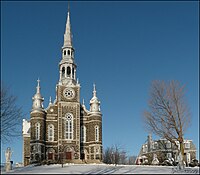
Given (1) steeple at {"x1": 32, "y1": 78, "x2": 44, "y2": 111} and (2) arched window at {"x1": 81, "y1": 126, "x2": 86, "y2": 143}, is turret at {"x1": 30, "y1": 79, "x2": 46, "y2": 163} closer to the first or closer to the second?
(1) steeple at {"x1": 32, "y1": 78, "x2": 44, "y2": 111}

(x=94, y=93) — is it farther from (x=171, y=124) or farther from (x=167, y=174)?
(x=167, y=174)

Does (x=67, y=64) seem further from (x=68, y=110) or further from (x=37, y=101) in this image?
(x=37, y=101)

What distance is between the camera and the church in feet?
197

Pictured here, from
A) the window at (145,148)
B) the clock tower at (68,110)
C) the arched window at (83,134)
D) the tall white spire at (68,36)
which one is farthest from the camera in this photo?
the window at (145,148)

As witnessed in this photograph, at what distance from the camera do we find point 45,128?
6169cm

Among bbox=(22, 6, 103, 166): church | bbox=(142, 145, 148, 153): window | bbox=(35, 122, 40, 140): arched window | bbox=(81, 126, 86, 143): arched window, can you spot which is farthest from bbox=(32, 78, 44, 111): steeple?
bbox=(142, 145, 148, 153): window

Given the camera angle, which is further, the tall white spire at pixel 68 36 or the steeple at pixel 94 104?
the tall white spire at pixel 68 36

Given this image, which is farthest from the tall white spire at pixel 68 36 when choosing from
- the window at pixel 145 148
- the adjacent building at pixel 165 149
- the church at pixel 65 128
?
the window at pixel 145 148

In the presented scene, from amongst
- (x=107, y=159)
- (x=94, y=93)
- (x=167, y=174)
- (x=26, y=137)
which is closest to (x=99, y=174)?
(x=167, y=174)

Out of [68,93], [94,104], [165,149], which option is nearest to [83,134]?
[94,104]

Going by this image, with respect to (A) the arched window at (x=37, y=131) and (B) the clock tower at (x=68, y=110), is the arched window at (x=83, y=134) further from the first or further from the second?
(A) the arched window at (x=37, y=131)

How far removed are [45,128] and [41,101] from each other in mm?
4682

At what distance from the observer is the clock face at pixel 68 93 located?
6415cm

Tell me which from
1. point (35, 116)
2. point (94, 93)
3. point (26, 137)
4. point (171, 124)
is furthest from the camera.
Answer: point (26, 137)
